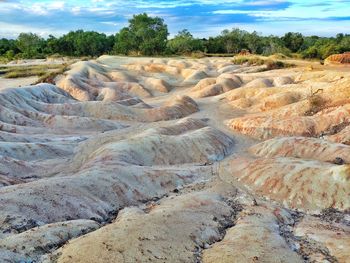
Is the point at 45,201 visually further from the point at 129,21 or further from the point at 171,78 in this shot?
the point at 129,21

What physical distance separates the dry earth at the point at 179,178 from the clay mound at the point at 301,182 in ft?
0.14

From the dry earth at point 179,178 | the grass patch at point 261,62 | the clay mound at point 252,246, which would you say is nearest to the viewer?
the clay mound at point 252,246

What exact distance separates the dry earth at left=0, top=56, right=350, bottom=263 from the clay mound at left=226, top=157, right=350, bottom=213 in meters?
0.04

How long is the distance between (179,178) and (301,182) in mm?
4032

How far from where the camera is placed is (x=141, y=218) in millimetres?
11219

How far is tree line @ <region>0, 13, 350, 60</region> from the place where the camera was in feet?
260

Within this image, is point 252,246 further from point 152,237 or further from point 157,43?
point 157,43

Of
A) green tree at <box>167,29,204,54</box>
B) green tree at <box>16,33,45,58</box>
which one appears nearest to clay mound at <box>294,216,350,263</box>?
green tree at <box>167,29,204,54</box>

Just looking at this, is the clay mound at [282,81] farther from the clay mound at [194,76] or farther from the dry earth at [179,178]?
the clay mound at [194,76]

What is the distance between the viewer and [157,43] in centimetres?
7744

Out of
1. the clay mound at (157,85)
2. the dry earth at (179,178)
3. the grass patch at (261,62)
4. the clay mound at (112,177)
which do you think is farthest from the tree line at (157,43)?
the clay mound at (112,177)

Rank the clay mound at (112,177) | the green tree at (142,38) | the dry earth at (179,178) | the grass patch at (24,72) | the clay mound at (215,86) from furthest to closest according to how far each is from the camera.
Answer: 1. the green tree at (142,38)
2. the grass patch at (24,72)
3. the clay mound at (215,86)
4. the clay mound at (112,177)
5. the dry earth at (179,178)

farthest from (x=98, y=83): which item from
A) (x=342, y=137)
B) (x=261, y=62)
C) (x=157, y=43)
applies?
(x=157, y=43)

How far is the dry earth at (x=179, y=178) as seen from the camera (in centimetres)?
1016
